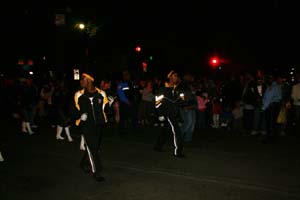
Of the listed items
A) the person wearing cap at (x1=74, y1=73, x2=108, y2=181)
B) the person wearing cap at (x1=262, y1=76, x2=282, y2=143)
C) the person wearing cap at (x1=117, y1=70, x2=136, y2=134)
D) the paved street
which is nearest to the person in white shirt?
the paved street

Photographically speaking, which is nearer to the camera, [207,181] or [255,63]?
[207,181]

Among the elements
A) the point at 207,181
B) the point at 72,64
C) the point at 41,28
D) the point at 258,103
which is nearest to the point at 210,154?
the point at 207,181

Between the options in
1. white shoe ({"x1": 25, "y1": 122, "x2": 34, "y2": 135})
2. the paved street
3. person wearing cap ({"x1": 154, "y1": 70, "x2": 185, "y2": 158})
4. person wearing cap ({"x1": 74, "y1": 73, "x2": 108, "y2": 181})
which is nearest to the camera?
the paved street

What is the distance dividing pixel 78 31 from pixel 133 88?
57.2 ft

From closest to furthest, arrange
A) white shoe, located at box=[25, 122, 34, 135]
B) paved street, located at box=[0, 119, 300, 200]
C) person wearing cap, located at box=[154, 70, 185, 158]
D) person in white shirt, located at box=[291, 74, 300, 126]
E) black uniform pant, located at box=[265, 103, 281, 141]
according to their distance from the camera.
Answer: paved street, located at box=[0, 119, 300, 200]
person wearing cap, located at box=[154, 70, 185, 158]
black uniform pant, located at box=[265, 103, 281, 141]
person in white shirt, located at box=[291, 74, 300, 126]
white shoe, located at box=[25, 122, 34, 135]

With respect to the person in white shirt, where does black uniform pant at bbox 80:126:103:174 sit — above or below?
below

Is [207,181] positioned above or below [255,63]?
below

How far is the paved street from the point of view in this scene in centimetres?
730

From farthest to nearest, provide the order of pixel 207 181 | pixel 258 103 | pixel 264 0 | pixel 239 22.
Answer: pixel 239 22
pixel 264 0
pixel 258 103
pixel 207 181

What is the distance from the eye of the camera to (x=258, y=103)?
13656mm

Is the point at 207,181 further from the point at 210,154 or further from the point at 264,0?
the point at 264,0

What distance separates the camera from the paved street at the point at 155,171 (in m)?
7.30

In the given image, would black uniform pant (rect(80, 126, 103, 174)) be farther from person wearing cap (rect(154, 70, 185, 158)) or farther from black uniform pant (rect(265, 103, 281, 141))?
black uniform pant (rect(265, 103, 281, 141))

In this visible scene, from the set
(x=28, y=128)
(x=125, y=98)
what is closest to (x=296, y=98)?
(x=125, y=98)
